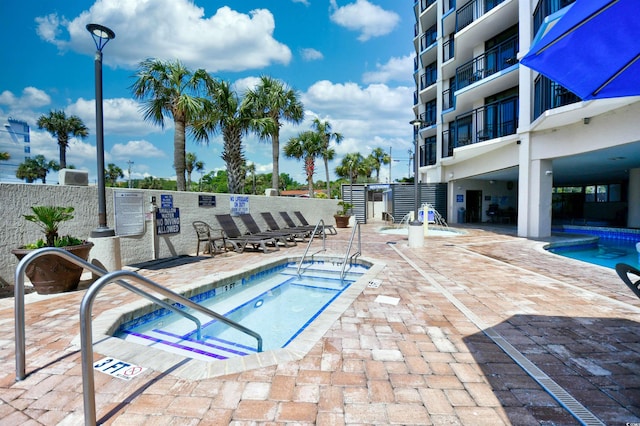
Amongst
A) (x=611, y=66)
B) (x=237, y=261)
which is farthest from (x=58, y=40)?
(x=611, y=66)

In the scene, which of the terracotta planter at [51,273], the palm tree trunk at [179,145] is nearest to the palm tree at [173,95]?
A: the palm tree trunk at [179,145]

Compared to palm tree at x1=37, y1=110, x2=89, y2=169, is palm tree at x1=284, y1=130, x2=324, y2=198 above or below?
below

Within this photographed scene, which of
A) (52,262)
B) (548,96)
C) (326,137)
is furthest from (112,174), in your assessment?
(548,96)

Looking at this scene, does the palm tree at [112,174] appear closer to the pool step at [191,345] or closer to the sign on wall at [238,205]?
the sign on wall at [238,205]

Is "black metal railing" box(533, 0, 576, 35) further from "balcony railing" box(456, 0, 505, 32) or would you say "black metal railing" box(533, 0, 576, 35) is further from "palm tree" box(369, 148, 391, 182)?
"palm tree" box(369, 148, 391, 182)

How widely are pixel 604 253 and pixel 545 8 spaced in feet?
27.2

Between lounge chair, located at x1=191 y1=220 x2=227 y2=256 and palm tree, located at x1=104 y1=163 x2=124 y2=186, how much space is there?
56.1m

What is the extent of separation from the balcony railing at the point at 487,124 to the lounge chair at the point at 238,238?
11526mm

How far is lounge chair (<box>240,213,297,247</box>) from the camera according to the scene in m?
9.70

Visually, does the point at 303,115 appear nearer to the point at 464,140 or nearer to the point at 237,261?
the point at 464,140

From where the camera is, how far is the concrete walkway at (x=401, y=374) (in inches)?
76.7

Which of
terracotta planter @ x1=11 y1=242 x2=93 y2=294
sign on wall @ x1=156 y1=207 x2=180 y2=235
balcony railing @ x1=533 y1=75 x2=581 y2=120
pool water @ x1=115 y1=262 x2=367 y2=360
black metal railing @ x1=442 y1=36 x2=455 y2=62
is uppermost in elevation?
black metal railing @ x1=442 y1=36 x2=455 y2=62

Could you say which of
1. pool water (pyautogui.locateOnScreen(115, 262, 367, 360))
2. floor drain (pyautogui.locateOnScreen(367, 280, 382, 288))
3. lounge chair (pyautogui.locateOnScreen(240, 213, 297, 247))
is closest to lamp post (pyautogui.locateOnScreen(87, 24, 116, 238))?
pool water (pyautogui.locateOnScreen(115, 262, 367, 360))

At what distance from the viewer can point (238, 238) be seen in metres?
8.75
